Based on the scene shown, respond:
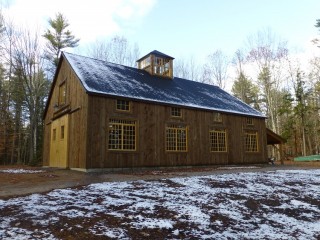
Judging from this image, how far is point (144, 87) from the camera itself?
16.8 meters

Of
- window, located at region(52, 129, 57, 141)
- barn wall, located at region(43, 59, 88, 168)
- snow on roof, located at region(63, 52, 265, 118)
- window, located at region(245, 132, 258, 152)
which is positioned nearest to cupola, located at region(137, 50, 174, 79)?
snow on roof, located at region(63, 52, 265, 118)

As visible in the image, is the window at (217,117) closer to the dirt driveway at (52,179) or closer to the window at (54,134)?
the dirt driveway at (52,179)

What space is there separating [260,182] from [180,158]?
695cm

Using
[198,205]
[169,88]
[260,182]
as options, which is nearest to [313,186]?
[260,182]

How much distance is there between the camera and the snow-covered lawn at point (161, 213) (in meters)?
4.51

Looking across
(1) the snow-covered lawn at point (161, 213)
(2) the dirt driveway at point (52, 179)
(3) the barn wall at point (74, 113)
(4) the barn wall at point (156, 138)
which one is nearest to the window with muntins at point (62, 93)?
(3) the barn wall at point (74, 113)

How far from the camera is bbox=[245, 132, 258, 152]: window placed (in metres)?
19.9

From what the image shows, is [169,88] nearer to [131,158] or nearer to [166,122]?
[166,122]

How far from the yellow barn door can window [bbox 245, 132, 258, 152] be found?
41.0ft

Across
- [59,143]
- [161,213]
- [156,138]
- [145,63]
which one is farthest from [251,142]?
[161,213]

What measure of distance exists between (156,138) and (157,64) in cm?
739

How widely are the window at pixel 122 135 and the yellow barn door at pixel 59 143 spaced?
10.3 feet

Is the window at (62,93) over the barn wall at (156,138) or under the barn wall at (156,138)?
over

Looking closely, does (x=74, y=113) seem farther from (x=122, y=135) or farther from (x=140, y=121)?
(x=140, y=121)
